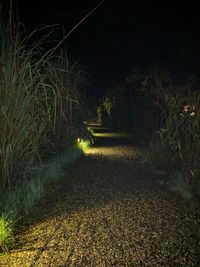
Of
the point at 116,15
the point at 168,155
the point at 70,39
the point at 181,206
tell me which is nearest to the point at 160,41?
the point at 116,15

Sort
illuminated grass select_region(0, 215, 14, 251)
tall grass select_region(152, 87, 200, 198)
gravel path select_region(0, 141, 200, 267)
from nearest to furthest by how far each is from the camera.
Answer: gravel path select_region(0, 141, 200, 267) → illuminated grass select_region(0, 215, 14, 251) → tall grass select_region(152, 87, 200, 198)

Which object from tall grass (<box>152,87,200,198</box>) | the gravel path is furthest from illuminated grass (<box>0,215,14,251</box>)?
tall grass (<box>152,87,200,198</box>)

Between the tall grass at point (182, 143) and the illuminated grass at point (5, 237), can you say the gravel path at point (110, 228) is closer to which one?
the illuminated grass at point (5, 237)

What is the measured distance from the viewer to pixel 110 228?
351cm

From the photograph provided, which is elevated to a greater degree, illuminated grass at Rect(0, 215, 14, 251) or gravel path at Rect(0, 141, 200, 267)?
illuminated grass at Rect(0, 215, 14, 251)

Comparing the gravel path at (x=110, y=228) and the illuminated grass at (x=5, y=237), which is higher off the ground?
the illuminated grass at (x=5, y=237)

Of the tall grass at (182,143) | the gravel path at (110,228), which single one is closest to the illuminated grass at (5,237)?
the gravel path at (110,228)

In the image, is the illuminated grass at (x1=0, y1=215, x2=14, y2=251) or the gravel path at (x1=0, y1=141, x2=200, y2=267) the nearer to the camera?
the gravel path at (x1=0, y1=141, x2=200, y2=267)

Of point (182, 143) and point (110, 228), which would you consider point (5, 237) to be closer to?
point (110, 228)

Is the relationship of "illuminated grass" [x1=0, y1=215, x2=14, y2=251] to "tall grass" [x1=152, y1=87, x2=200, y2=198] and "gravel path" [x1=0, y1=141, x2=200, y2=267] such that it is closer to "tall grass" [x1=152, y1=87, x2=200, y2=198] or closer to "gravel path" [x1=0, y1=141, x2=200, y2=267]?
"gravel path" [x1=0, y1=141, x2=200, y2=267]

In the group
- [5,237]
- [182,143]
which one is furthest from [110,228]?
[182,143]

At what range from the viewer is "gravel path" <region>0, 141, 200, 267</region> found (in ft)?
9.29

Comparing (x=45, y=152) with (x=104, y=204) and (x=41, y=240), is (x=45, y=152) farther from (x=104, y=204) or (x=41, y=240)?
(x=41, y=240)

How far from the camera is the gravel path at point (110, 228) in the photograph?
111 inches
